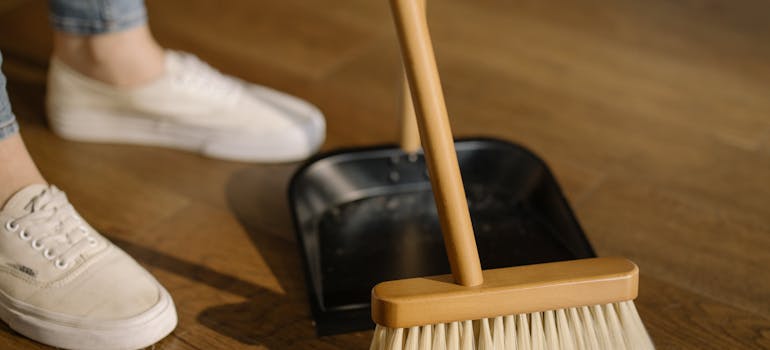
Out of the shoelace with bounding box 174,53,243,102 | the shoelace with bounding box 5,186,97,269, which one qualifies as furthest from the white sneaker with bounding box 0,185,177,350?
the shoelace with bounding box 174,53,243,102

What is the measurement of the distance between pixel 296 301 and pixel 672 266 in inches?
14.5

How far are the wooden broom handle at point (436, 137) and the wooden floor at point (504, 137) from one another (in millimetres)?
165

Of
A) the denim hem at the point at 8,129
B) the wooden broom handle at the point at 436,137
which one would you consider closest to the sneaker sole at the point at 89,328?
the denim hem at the point at 8,129

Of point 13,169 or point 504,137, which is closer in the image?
point 13,169

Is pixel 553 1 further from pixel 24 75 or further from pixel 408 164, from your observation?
pixel 24 75

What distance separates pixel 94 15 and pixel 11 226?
0.27 m

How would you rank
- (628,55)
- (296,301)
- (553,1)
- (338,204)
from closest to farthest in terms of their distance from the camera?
1. (296,301)
2. (338,204)
3. (628,55)
4. (553,1)

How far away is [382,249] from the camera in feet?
2.78

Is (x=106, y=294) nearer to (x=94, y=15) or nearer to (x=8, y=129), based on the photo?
(x=8, y=129)

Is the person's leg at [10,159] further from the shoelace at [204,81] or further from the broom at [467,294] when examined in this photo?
the broom at [467,294]

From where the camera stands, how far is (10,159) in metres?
0.74

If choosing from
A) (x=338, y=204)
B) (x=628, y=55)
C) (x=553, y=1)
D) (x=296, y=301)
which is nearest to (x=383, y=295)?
(x=296, y=301)

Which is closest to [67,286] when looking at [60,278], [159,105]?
[60,278]

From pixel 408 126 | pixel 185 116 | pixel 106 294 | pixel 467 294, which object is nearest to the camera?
pixel 467 294
